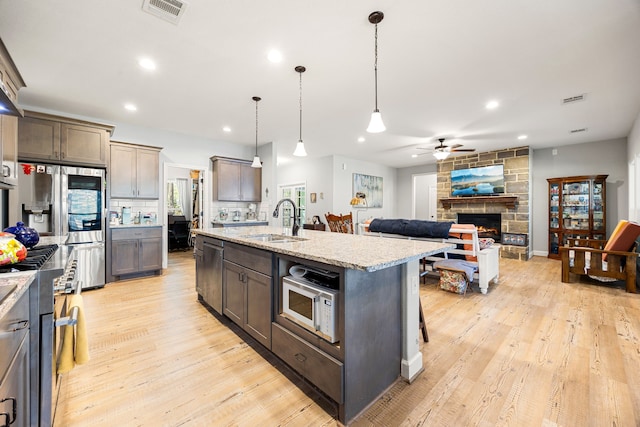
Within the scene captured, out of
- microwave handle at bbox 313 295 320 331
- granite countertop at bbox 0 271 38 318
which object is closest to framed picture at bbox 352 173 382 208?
microwave handle at bbox 313 295 320 331

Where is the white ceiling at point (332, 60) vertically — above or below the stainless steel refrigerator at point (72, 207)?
above

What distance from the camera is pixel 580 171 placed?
5969 millimetres

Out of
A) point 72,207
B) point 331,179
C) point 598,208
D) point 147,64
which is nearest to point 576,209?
point 598,208

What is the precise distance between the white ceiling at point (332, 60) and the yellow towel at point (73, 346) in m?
2.14

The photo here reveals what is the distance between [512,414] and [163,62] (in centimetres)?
392

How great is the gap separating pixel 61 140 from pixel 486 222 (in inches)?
334

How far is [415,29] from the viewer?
2207mm

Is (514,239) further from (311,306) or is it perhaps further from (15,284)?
(15,284)

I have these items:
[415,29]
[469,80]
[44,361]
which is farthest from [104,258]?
[469,80]

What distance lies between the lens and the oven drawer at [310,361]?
1438mm

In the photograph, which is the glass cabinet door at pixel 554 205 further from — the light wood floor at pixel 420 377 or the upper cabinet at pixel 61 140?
the upper cabinet at pixel 61 140

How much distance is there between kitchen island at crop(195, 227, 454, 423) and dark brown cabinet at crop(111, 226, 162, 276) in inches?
117

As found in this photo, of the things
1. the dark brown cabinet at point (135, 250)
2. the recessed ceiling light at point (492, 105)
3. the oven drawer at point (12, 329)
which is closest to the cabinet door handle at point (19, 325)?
the oven drawer at point (12, 329)

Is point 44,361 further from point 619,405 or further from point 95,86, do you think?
point 95,86
